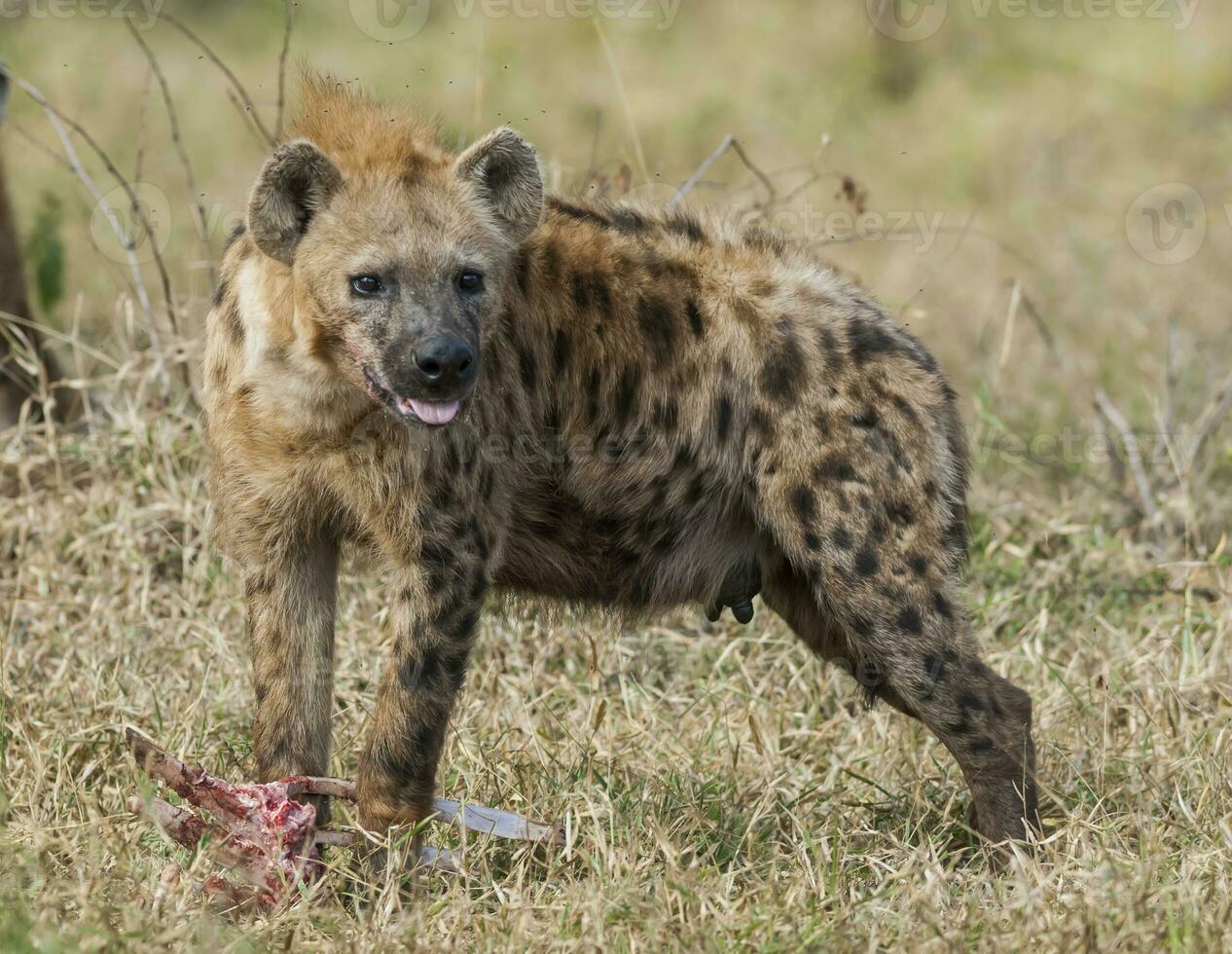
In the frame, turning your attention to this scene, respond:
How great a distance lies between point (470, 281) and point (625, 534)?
2.72 ft

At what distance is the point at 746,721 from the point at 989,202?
6065 millimetres

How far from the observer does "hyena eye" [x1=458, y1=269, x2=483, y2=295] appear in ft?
12.1

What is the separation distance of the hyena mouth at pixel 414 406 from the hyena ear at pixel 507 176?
522 mm

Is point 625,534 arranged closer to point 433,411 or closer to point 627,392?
point 627,392

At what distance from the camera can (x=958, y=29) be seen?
457 inches

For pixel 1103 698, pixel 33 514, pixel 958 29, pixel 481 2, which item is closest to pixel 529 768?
pixel 1103 698

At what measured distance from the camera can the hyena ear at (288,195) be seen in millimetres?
3508

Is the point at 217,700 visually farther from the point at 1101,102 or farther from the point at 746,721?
the point at 1101,102

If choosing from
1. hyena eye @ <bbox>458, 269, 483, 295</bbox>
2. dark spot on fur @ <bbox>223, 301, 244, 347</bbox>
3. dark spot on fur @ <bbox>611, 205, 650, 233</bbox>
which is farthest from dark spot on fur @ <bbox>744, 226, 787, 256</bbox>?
dark spot on fur @ <bbox>223, 301, 244, 347</bbox>

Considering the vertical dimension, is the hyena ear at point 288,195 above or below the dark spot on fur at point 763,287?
above

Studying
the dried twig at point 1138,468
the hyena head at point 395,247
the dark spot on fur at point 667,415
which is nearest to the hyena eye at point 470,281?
the hyena head at point 395,247

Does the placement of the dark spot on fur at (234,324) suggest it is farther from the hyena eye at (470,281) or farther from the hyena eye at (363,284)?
the hyena eye at (470,281)

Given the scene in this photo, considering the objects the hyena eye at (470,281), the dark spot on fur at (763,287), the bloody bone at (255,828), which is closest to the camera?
the bloody bone at (255,828)

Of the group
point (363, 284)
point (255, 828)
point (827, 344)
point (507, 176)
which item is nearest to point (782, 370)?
point (827, 344)
